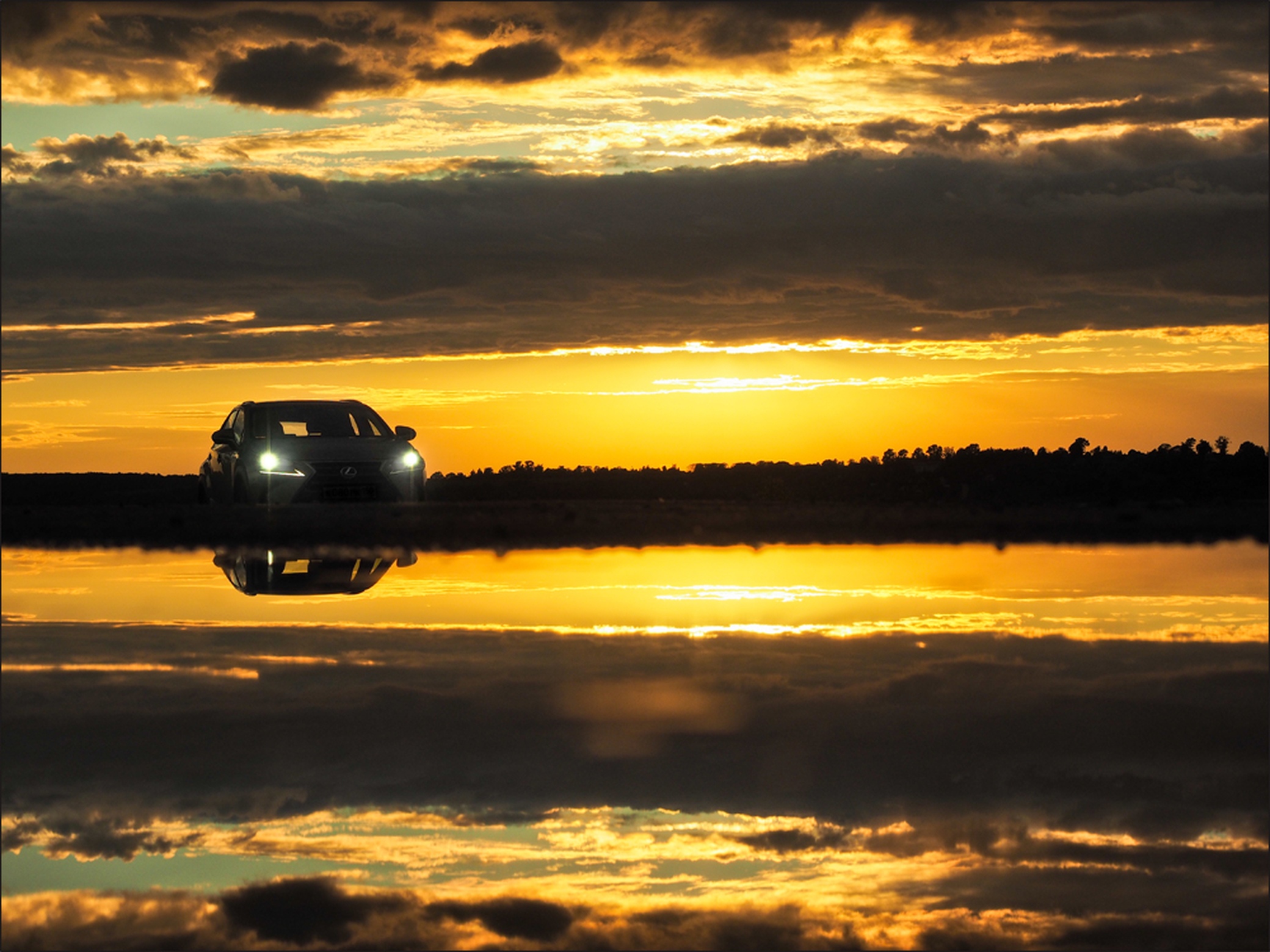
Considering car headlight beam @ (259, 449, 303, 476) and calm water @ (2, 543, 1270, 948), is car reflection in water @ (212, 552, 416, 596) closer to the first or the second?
calm water @ (2, 543, 1270, 948)

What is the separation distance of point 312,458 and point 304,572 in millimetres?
6871

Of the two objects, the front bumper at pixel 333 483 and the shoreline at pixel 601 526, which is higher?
the front bumper at pixel 333 483

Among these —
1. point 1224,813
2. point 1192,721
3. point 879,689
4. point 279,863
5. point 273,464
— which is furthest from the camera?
point 273,464

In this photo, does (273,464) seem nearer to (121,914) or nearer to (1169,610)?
(1169,610)

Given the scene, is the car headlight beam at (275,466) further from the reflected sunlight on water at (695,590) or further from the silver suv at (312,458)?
the reflected sunlight on water at (695,590)

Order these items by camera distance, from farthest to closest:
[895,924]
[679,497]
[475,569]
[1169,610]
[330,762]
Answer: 1. [679,497]
2. [475,569]
3. [1169,610]
4. [330,762]
5. [895,924]

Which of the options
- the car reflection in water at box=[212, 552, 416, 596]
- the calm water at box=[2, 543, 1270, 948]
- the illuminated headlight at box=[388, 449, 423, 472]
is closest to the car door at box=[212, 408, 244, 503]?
the illuminated headlight at box=[388, 449, 423, 472]

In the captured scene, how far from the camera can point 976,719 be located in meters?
7.09

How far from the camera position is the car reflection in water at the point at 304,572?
39.4 ft

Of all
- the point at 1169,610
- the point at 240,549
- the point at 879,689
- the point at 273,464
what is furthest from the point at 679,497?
the point at 879,689

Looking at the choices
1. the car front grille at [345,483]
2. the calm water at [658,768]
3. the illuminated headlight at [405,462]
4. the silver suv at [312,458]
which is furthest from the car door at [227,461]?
the calm water at [658,768]

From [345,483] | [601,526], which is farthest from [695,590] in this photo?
[345,483]

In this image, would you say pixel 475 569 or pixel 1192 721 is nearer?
pixel 1192 721

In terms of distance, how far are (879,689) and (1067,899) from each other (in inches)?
113
